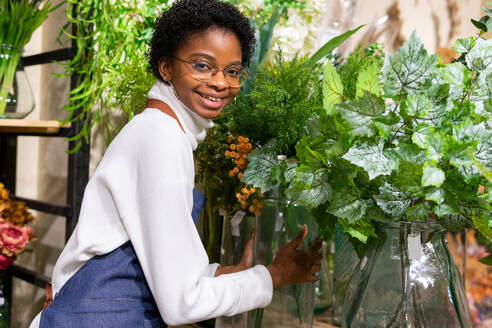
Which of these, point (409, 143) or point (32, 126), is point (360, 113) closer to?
point (409, 143)

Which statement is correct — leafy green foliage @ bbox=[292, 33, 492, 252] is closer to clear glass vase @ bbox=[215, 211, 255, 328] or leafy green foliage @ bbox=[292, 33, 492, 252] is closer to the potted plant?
the potted plant

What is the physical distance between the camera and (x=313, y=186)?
2.16 ft

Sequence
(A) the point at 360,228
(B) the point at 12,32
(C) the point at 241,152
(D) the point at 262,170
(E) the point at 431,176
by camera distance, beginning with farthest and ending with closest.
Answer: (B) the point at 12,32
(C) the point at 241,152
(D) the point at 262,170
(A) the point at 360,228
(E) the point at 431,176

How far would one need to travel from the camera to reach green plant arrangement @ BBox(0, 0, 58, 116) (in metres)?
1.39

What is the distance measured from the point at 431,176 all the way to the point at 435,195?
0.05 m

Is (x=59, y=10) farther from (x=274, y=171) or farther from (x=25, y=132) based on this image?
(x=274, y=171)

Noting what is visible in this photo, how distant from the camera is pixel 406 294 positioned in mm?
689

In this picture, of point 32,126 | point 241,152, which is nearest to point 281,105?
point 241,152

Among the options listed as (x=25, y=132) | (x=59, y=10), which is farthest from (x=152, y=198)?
(x=59, y=10)

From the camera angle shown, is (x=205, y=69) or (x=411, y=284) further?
(x=205, y=69)

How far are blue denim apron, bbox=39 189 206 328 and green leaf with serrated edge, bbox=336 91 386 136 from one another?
367 millimetres

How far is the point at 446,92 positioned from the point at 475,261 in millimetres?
356

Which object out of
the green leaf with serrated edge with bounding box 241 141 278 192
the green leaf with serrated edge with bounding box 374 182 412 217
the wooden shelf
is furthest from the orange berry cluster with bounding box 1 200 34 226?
the green leaf with serrated edge with bounding box 374 182 412 217

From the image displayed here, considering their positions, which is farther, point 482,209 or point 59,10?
point 59,10
